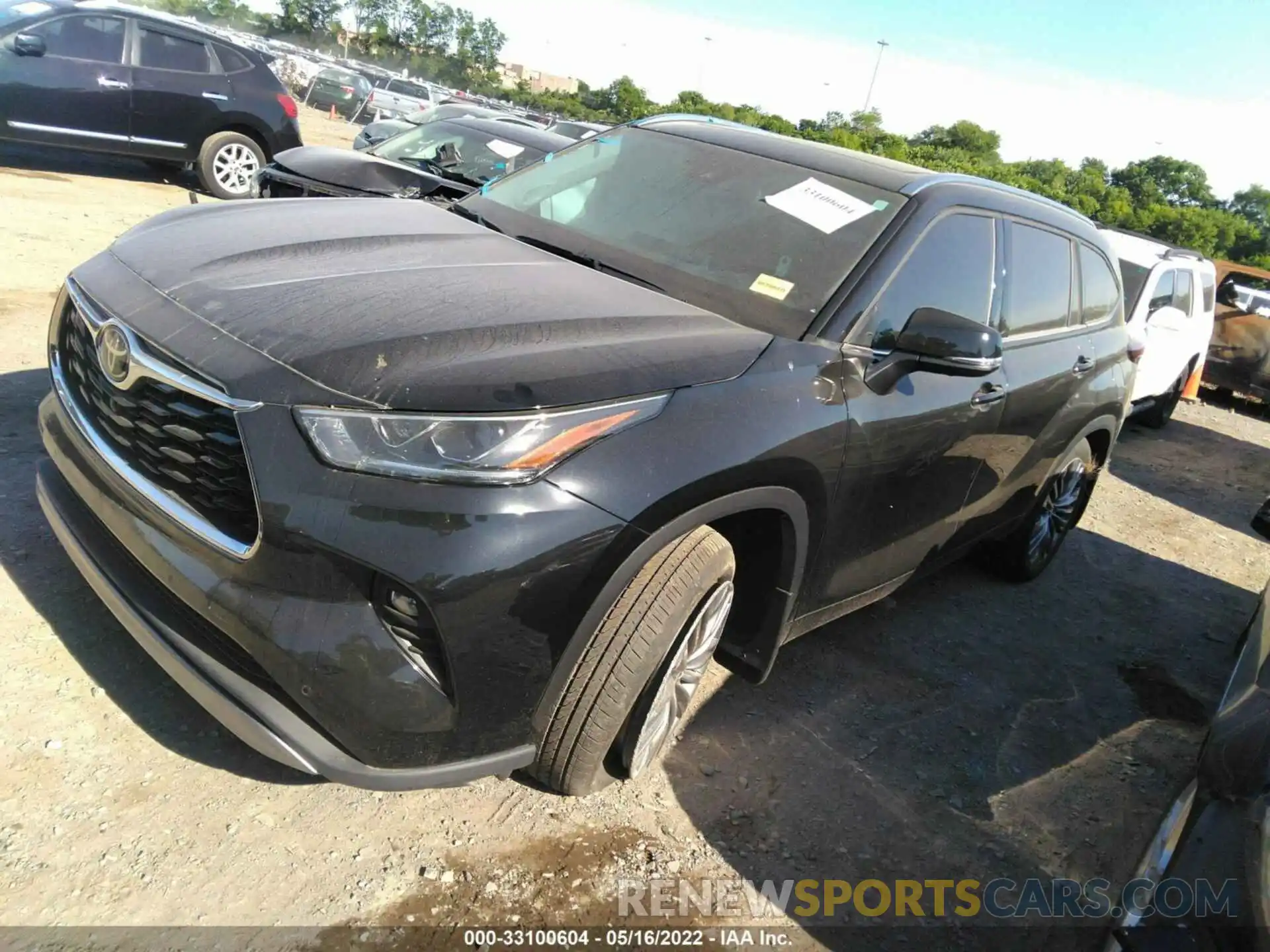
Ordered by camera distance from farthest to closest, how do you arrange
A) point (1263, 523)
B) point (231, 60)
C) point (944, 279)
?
point (231, 60)
point (1263, 523)
point (944, 279)

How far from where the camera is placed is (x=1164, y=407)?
9664 millimetres

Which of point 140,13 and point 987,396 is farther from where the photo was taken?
point 140,13

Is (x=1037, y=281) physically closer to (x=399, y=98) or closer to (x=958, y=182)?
(x=958, y=182)

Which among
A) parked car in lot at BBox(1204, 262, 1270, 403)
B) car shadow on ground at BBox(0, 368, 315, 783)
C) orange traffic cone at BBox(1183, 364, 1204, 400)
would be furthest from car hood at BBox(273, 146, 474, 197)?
parked car in lot at BBox(1204, 262, 1270, 403)

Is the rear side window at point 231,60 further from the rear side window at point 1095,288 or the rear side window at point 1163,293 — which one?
the rear side window at point 1163,293

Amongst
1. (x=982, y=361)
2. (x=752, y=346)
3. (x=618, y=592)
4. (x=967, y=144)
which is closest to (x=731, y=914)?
(x=618, y=592)

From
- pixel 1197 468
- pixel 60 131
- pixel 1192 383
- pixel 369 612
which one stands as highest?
pixel 60 131

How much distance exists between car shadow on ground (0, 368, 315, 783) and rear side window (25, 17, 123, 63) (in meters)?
6.97

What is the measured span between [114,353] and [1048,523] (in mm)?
4323

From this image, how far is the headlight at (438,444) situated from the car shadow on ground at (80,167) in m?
9.06

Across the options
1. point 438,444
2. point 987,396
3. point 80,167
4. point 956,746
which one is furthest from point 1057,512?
point 80,167

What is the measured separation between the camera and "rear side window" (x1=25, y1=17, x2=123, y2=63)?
8.60m

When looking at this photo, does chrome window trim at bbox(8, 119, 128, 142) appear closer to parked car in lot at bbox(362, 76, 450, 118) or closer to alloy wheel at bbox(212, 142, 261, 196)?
alloy wheel at bbox(212, 142, 261, 196)

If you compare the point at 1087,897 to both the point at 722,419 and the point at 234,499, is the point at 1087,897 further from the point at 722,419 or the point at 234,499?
the point at 234,499
